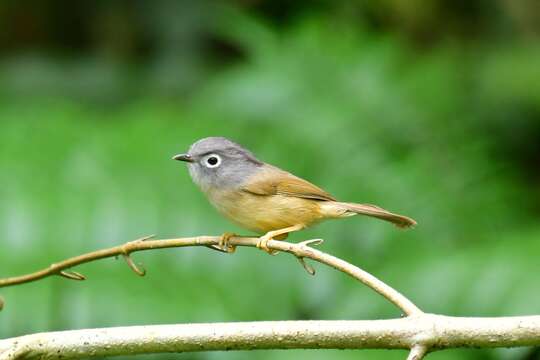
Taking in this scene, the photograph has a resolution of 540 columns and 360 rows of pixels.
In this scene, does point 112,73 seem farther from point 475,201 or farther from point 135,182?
point 475,201

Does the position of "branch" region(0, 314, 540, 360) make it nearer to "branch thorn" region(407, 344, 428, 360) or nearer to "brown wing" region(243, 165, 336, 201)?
"branch thorn" region(407, 344, 428, 360)

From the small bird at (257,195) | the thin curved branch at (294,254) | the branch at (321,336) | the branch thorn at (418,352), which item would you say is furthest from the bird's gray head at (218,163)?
the branch thorn at (418,352)

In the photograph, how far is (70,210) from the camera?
440 cm

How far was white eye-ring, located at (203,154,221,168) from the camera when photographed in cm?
293

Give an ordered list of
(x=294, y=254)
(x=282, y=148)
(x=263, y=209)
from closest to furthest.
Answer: (x=294, y=254), (x=263, y=209), (x=282, y=148)

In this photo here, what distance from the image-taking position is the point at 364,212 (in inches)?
119

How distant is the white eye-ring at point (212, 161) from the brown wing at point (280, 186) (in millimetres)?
192

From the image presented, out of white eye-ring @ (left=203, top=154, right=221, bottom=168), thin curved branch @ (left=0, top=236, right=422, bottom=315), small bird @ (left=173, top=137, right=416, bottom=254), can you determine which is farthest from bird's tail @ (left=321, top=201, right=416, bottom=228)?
thin curved branch @ (left=0, top=236, right=422, bottom=315)

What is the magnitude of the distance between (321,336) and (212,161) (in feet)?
3.74

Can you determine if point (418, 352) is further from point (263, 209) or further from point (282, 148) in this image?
point (282, 148)

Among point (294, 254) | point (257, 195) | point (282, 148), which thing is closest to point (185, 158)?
point (257, 195)

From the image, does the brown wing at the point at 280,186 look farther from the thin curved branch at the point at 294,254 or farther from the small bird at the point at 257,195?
the thin curved branch at the point at 294,254

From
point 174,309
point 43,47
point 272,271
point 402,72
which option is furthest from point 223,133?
point 43,47

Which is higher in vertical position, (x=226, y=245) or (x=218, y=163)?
(x=218, y=163)
